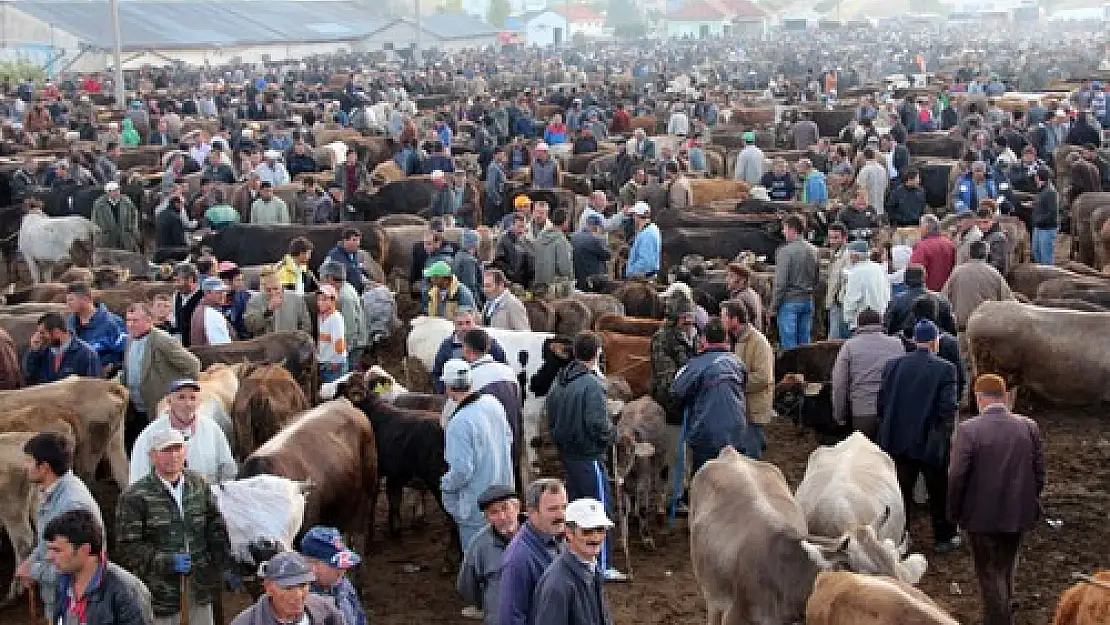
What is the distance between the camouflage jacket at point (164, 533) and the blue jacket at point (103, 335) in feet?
15.3

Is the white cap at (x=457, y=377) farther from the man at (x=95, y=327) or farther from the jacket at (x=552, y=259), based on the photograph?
the jacket at (x=552, y=259)

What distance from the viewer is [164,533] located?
6746 mm

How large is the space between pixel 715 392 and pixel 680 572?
4.65 feet

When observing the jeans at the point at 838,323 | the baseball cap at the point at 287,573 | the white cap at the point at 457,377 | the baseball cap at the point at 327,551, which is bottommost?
the jeans at the point at 838,323

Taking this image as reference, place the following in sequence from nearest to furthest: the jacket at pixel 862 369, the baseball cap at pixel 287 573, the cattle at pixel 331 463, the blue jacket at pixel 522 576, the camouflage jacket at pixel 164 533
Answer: the baseball cap at pixel 287 573
the blue jacket at pixel 522 576
the camouflage jacket at pixel 164 533
the cattle at pixel 331 463
the jacket at pixel 862 369

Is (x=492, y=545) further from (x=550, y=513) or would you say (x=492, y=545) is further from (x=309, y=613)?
(x=309, y=613)

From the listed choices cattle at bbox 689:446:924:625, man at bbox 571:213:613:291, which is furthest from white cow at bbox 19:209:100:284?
cattle at bbox 689:446:924:625

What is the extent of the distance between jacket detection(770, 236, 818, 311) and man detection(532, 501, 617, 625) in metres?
7.99

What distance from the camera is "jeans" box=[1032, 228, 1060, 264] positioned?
57.1 ft

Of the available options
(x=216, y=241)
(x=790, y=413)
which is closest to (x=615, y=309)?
(x=790, y=413)

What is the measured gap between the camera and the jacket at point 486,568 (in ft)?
22.6

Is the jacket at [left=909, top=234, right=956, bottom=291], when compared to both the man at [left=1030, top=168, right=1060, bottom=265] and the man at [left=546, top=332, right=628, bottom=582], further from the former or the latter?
the man at [left=546, top=332, right=628, bottom=582]

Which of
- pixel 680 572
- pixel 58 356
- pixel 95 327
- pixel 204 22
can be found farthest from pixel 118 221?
pixel 204 22

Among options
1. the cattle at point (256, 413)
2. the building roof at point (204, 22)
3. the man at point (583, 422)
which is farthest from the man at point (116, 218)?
the building roof at point (204, 22)
